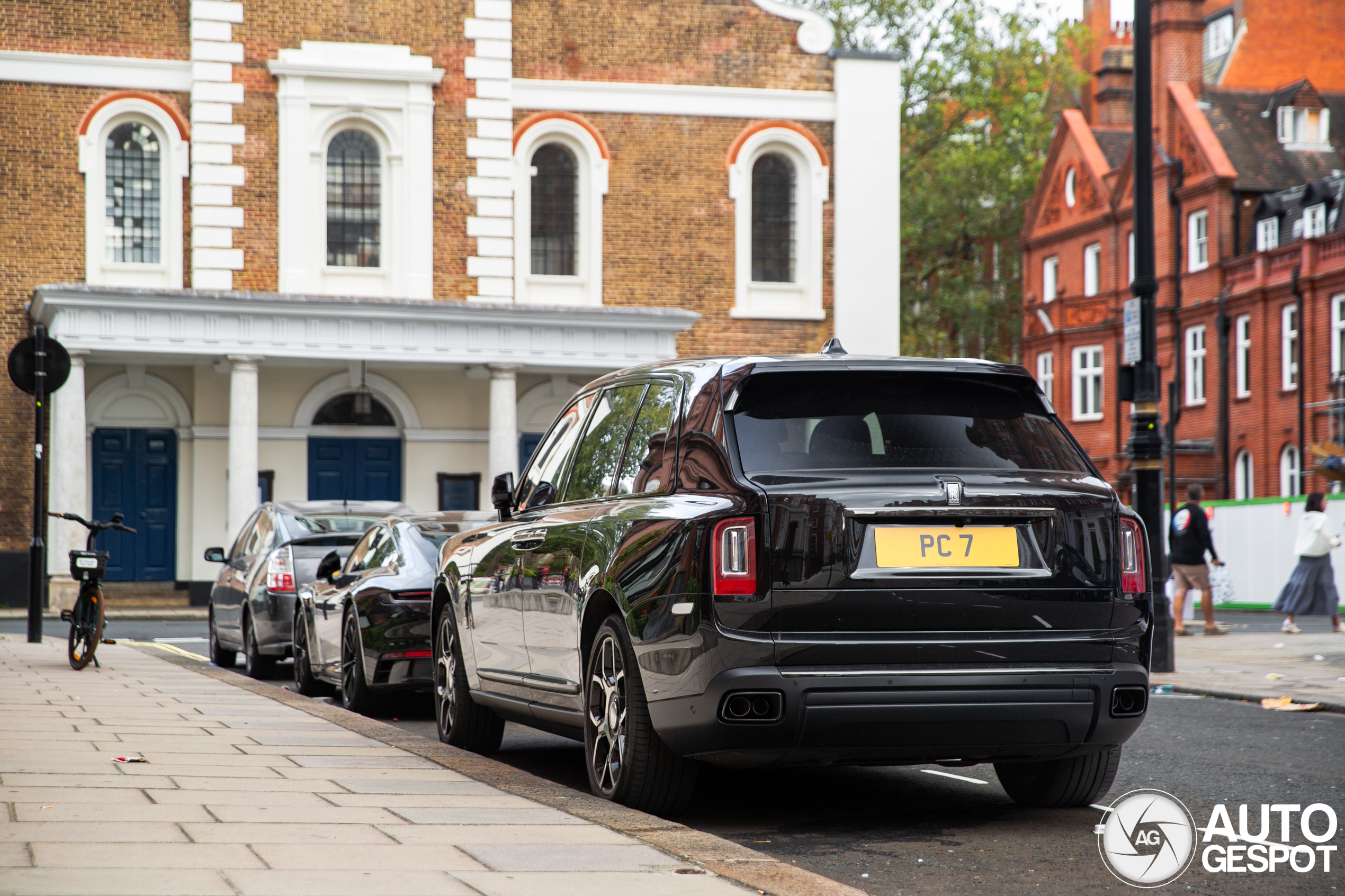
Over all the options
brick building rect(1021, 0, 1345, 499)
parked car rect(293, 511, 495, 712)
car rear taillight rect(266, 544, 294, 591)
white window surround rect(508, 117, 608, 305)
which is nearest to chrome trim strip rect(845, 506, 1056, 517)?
parked car rect(293, 511, 495, 712)

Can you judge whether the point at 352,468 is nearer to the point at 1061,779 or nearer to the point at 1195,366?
the point at 1061,779

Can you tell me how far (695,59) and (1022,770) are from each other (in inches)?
980

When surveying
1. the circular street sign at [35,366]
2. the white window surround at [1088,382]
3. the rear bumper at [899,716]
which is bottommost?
the rear bumper at [899,716]

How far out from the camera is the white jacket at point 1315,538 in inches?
848

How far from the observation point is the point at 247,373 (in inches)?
1076

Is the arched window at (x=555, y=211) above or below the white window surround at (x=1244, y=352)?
above

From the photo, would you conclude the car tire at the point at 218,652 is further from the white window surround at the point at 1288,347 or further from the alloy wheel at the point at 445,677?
the white window surround at the point at 1288,347

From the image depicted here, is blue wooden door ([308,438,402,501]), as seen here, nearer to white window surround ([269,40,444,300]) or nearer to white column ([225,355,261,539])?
white column ([225,355,261,539])

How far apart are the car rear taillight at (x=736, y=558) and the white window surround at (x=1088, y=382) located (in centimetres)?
4874

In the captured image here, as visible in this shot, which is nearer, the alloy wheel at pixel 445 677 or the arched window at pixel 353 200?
the alloy wheel at pixel 445 677

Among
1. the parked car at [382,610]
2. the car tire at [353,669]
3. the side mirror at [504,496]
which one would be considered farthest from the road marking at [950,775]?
the car tire at [353,669]

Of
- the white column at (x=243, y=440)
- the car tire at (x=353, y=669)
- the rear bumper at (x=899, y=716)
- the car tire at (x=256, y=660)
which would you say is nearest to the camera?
the rear bumper at (x=899, y=716)

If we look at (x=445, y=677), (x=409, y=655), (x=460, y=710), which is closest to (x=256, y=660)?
(x=409, y=655)

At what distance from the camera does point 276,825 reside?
593cm
